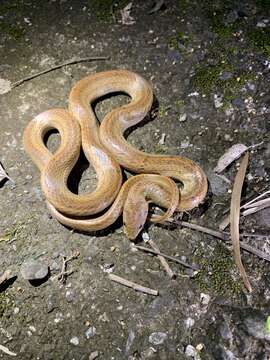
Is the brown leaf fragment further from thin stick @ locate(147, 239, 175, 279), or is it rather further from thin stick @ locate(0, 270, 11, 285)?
thin stick @ locate(0, 270, 11, 285)

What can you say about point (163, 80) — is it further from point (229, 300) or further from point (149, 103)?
point (229, 300)

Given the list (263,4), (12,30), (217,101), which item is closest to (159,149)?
(217,101)

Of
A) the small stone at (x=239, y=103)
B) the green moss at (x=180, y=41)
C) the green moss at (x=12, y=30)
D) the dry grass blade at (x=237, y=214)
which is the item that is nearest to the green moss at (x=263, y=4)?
the green moss at (x=180, y=41)

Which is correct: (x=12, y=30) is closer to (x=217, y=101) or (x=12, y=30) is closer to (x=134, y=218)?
(x=217, y=101)


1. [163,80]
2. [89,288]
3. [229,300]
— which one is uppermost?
[163,80]

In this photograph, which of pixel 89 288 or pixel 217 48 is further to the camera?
pixel 217 48

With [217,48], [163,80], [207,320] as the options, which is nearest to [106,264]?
[207,320]

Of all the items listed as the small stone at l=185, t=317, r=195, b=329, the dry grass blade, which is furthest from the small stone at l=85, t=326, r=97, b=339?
the dry grass blade
